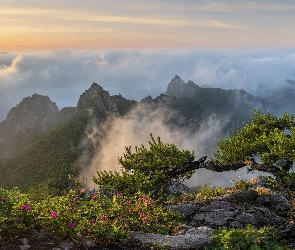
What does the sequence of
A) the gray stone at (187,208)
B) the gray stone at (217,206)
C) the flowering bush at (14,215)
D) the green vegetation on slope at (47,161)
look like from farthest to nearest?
the green vegetation on slope at (47,161) → the gray stone at (217,206) → the gray stone at (187,208) → the flowering bush at (14,215)

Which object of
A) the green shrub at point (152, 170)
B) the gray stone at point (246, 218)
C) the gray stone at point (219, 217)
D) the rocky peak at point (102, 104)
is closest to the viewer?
the green shrub at point (152, 170)

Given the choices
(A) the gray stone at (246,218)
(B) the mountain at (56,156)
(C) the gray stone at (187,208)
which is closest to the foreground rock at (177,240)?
(A) the gray stone at (246,218)

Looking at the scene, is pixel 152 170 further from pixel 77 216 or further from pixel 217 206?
pixel 77 216

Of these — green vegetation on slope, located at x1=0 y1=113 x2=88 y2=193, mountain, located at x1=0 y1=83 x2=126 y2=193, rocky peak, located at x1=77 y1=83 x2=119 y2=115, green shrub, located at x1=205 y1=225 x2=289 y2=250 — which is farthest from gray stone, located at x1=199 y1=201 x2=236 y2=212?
rocky peak, located at x1=77 y1=83 x2=119 y2=115

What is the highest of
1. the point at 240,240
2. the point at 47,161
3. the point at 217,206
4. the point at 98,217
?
the point at 47,161

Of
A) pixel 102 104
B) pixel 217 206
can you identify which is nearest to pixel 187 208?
pixel 217 206

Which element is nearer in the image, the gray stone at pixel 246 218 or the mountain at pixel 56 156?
the gray stone at pixel 246 218

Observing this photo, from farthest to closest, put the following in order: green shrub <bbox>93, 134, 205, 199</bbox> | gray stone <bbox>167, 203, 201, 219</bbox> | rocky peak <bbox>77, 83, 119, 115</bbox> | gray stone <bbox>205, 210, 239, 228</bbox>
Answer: rocky peak <bbox>77, 83, 119, 115</bbox> < gray stone <bbox>167, 203, 201, 219</bbox> < gray stone <bbox>205, 210, 239, 228</bbox> < green shrub <bbox>93, 134, 205, 199</bbox>

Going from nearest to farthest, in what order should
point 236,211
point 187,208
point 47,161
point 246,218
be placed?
point 246,218 < point 236,211 < point 187,208 < point 47,161

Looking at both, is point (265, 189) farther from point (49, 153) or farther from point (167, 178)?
point (49, 153)

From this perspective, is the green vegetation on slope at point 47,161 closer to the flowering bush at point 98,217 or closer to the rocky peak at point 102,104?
the rocky peak at point 102,104

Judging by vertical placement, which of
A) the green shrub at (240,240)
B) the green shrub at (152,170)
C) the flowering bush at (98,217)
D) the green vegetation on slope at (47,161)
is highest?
the green vegetation on slope at (47,161)

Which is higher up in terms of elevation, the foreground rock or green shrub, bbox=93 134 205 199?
green shrub, bbox=93 134 205 199

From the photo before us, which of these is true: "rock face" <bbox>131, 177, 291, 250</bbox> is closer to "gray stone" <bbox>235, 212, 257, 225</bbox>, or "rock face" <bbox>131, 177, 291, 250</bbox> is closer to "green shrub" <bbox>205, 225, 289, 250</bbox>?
"gray stone" <bbox>235, 212, 257, 225</bbox>
